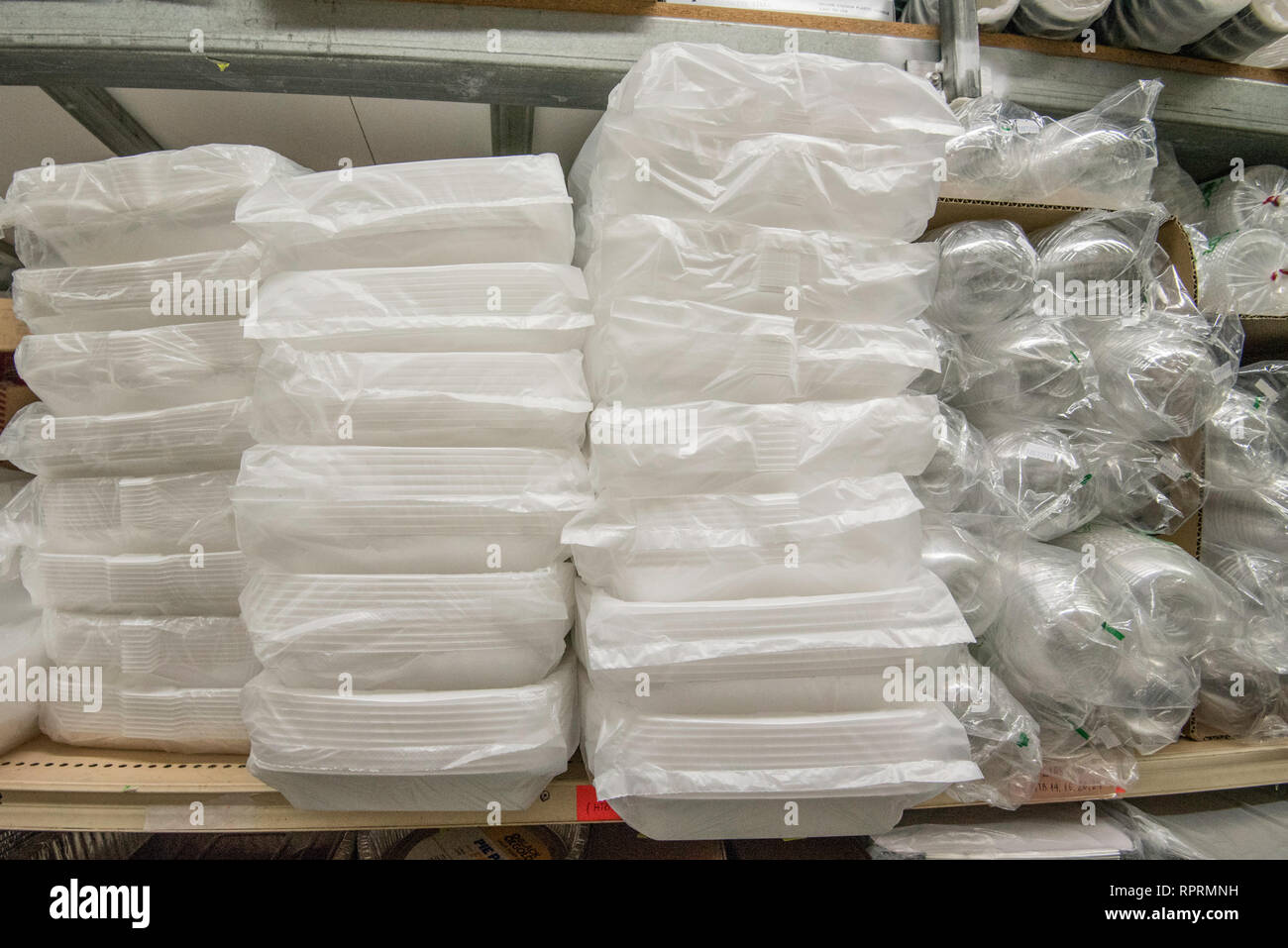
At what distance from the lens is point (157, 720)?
2.80 ft

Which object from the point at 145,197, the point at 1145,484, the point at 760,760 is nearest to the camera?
the point at 760,760

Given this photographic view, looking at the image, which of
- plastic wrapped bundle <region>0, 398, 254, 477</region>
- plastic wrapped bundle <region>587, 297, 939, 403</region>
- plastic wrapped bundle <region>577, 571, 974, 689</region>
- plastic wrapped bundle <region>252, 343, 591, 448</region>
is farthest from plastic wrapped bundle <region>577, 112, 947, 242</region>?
plastic wrapped bundle <region>0, 398, 254, 477</region>

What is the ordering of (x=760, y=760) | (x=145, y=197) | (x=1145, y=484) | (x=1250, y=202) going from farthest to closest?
1. (x=1250, y=202)
2. (x=1145, y=484)
3. (x=145, y=197)
4. (x=760, y=760)

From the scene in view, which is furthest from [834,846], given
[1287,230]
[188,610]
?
[1287,230]

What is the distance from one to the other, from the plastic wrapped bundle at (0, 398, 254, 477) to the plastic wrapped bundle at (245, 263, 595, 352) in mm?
196

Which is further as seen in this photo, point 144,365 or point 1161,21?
point 1161,21

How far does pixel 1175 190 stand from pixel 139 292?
74.1 inches

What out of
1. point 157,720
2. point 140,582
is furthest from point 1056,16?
point 157,720

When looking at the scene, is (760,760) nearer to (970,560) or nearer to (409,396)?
(970,560)

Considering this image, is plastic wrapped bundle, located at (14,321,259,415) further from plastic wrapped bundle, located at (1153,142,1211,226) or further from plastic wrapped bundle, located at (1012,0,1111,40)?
plastic wrapped bundle, located at (1153,142,1211,226)

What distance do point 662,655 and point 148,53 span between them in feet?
3.70

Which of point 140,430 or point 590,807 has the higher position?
point 140,430

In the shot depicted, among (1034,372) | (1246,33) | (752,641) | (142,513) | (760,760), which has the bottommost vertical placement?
(760,760)

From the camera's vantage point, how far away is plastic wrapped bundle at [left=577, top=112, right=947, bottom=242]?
2.31 ft
